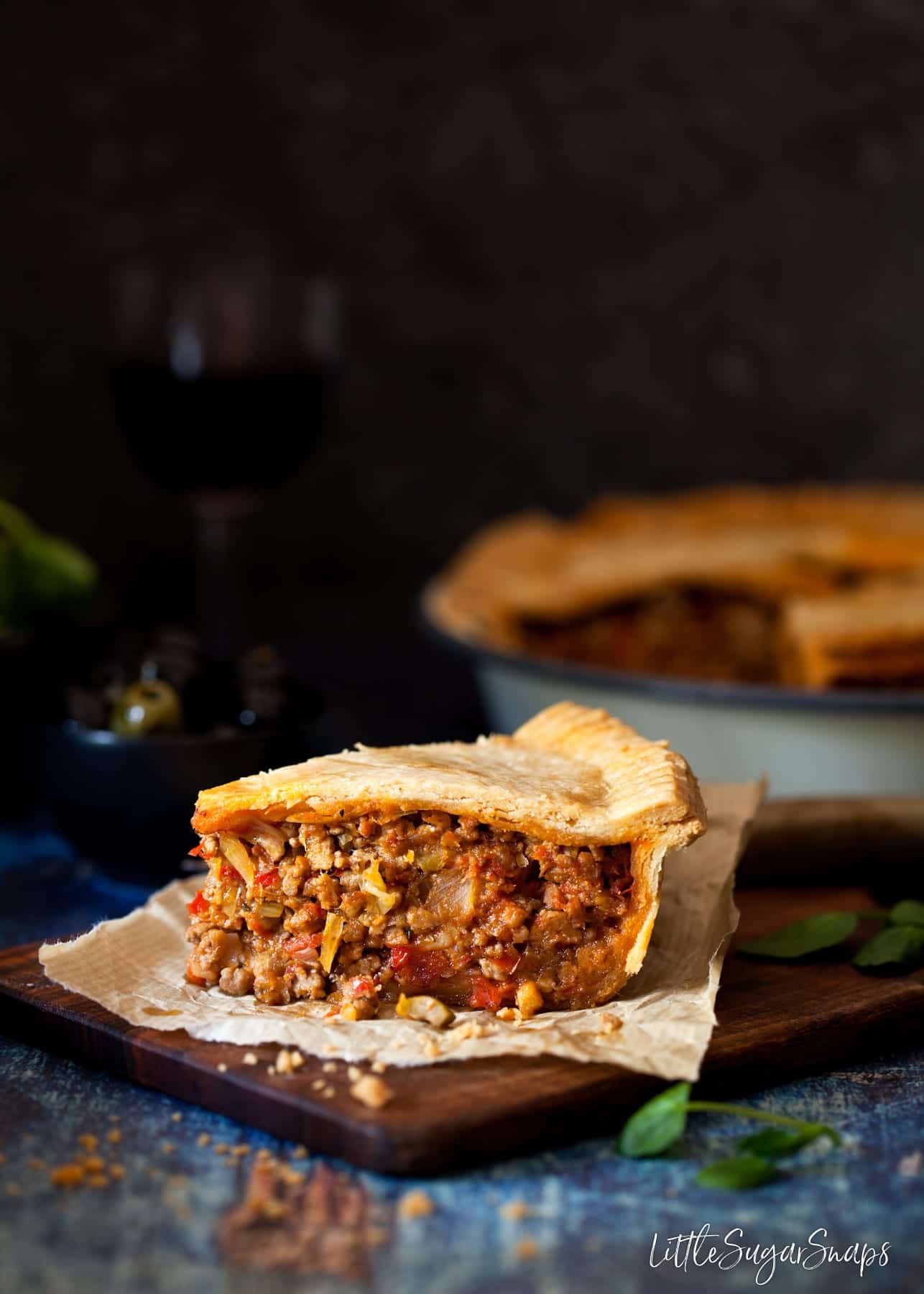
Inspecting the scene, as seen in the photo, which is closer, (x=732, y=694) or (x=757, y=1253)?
(x=757, y=1253)

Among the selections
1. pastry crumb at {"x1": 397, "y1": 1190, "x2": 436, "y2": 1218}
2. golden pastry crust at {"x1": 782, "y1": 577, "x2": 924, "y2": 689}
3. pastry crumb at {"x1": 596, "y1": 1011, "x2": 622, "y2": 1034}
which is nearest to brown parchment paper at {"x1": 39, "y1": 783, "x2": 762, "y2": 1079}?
pastry crumb at {"x1": 596, "y1": 1011, "x2": 622, "y2": 1034}

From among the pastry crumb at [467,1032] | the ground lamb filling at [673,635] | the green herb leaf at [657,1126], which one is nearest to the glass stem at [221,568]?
the ground lamb filling at [673,635]

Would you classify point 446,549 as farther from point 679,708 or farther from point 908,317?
point 679,708

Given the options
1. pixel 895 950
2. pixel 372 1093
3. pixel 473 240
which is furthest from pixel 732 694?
pixel 473 240

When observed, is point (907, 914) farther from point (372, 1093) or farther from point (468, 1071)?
point (372, 1093)

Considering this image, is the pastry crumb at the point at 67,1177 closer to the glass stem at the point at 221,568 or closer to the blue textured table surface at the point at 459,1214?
the blue textured table surface at the point at 459,1214

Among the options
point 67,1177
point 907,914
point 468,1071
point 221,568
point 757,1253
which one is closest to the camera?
point 757,1253

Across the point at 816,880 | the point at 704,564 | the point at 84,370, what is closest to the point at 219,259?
the point at 84,370
